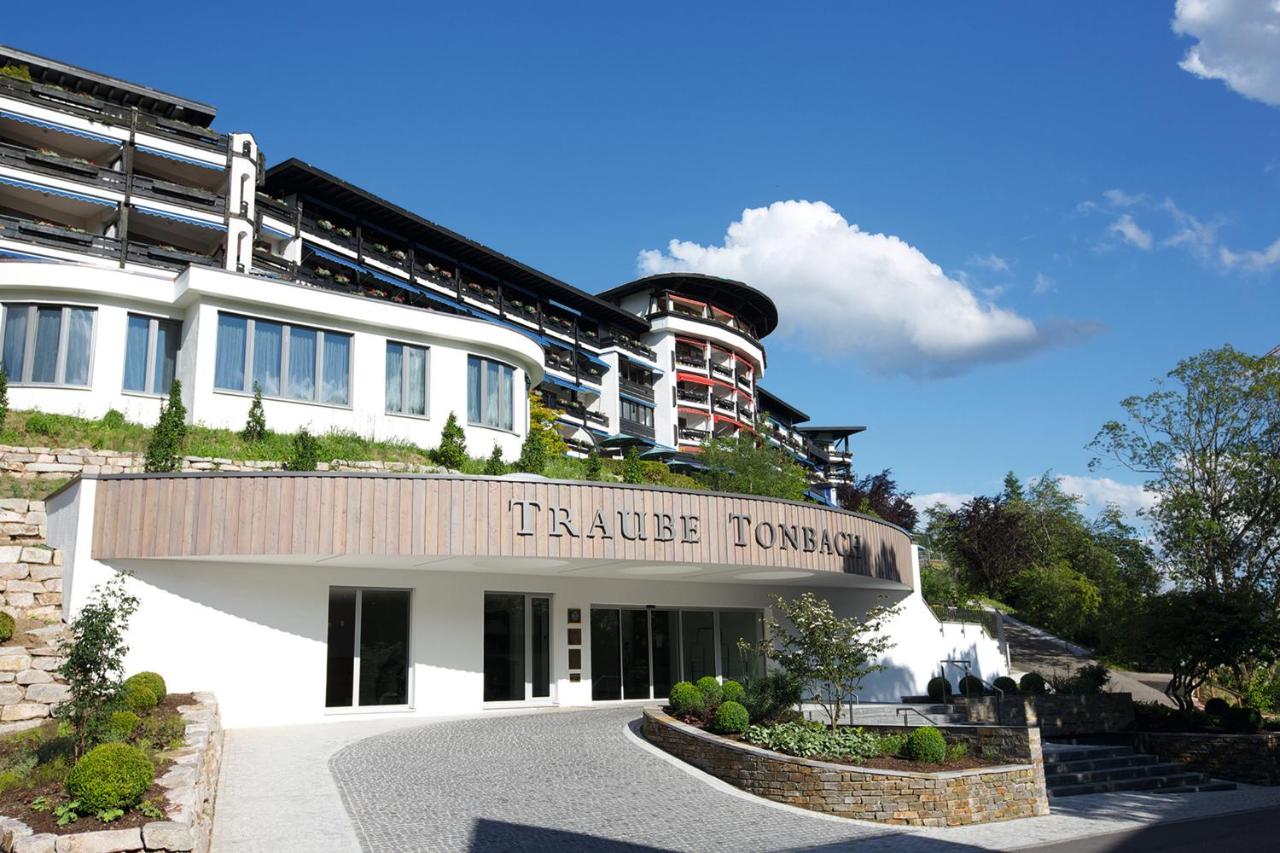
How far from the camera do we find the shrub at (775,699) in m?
16.7

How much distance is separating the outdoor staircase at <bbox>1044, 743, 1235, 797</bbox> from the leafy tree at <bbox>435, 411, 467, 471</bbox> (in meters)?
15.5

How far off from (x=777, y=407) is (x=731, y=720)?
239 feet

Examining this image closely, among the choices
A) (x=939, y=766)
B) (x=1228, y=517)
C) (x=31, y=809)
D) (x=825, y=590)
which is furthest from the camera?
(x=1228, y=517)

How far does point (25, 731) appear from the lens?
13039mm

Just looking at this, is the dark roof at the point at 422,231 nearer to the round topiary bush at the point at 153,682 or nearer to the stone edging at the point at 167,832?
the round topiary bush at the point at 153,682

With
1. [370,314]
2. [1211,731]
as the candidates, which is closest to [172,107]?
[370,314]

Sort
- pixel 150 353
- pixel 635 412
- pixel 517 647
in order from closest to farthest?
pixel 517 647 → pixel 150 353 → pixel 635 412

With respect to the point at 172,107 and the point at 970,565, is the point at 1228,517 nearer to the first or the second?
the point at 970,565

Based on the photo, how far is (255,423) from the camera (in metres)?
24.0

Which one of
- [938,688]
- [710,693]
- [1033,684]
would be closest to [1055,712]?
[1033,684]

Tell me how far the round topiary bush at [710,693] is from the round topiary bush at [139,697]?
29.2ft

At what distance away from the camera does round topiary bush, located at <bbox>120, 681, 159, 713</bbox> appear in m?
13.3

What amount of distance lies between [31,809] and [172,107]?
4239 centimetres

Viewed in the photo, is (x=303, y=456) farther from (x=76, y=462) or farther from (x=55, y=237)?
(x=55, y=237)
